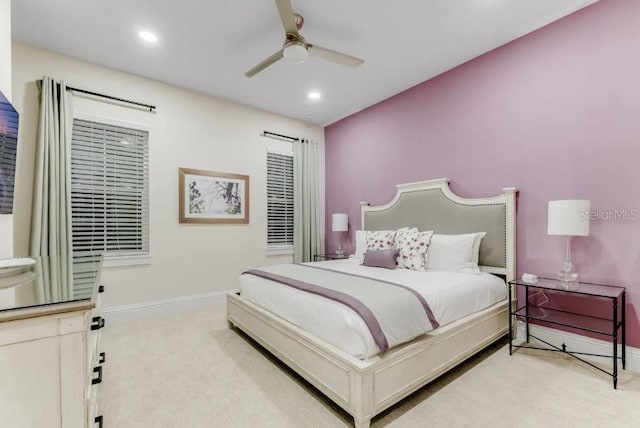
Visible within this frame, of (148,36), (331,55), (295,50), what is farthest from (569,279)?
(148,36)

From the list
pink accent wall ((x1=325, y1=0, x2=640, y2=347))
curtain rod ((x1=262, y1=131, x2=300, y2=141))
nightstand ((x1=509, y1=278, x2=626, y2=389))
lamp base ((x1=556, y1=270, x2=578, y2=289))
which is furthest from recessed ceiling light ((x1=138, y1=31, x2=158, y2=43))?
lamp base ((x1=556, y1=270, x2=578, y2=289))

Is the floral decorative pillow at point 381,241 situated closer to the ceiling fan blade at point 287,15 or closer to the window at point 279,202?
the window at point 279,202

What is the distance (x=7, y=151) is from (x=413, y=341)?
298 cm

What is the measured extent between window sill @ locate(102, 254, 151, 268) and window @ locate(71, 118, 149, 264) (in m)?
0.03

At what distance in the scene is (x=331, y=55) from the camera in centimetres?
258

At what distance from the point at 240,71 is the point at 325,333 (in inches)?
126

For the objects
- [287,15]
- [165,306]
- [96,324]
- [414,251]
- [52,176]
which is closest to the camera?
[96,324]

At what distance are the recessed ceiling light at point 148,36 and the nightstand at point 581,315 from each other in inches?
160

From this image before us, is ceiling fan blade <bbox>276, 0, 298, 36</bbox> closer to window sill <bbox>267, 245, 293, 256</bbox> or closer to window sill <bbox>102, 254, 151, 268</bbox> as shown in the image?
window sill <bbox>102, 254, 151, 268</bbox>

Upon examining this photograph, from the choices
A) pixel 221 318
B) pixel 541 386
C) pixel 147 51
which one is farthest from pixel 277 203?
pixel 541 386

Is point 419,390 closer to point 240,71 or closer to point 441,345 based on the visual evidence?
point 441,345

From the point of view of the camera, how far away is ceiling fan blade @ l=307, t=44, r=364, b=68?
2.48 m

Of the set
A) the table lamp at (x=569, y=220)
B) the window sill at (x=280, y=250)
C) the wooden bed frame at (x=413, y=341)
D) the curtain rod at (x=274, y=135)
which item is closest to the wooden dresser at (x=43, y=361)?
the wooden bed frame at (x=413, y=341)

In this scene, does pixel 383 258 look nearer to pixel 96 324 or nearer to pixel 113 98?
pixel 96 324
